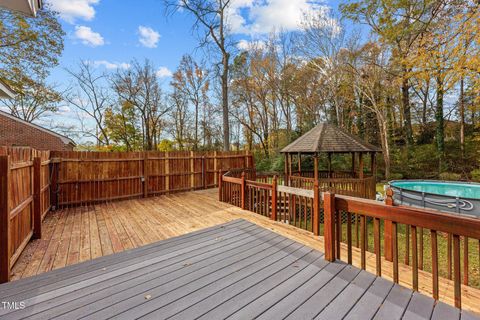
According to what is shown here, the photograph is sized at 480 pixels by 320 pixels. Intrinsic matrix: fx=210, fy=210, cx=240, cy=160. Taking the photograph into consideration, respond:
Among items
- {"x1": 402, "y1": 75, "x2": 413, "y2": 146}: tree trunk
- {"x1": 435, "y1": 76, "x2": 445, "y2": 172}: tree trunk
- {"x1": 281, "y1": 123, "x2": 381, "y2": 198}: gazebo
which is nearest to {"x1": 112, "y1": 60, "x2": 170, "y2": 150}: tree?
{"x1": 281, "y1": 123, "x2": 381, "y2": 198}: gazebo

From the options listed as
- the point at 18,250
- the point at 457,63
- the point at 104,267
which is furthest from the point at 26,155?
the point at 457,63

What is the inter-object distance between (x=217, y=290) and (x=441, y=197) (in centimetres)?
871

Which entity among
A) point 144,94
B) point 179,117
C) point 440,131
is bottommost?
point 440,131

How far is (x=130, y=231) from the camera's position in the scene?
4.41 metres

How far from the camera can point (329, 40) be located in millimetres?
13539

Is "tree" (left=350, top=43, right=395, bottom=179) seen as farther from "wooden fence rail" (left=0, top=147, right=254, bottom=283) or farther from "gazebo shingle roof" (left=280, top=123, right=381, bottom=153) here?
"wooden fence rail" (left=0, top=147, right=254, bottom=283)

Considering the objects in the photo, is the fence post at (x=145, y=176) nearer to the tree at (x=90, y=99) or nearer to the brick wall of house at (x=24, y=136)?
the brick wall of house at (x=24, y=136)

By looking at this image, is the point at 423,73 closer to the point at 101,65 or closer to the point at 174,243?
the point at 174,243

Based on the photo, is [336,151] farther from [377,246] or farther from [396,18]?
[396,18]

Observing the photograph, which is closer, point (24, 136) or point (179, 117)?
point (24, 136)

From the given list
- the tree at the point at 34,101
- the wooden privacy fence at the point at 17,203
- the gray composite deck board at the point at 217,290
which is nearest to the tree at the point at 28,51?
the tree at the point at 34,101

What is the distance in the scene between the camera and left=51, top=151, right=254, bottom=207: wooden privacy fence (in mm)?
6637

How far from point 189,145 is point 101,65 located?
10.2 m

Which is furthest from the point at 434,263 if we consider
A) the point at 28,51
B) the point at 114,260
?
the point at 28,51
